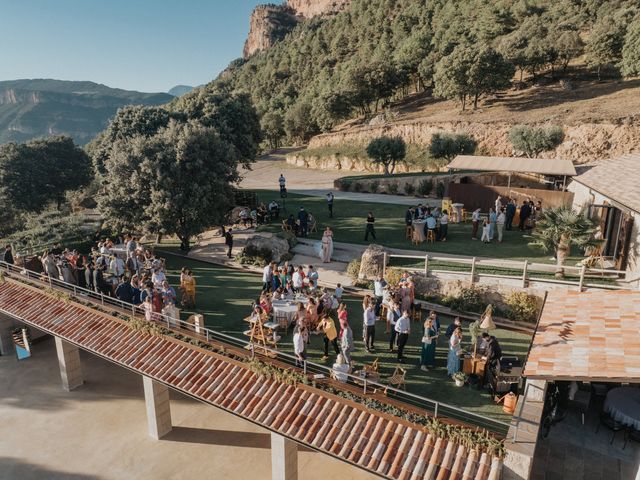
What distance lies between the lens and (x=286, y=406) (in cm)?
994

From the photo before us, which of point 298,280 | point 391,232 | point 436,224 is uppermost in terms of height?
point 436,224

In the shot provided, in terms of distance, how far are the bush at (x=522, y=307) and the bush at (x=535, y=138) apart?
106 ft

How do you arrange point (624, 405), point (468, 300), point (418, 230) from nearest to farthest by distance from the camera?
point (624, 405)
point (468, 300)
point (418, 230)

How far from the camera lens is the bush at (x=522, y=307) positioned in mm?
16016

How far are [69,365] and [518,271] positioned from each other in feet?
60.8

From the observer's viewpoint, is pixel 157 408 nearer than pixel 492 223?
Yes

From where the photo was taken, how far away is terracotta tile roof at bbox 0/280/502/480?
809 centimetres

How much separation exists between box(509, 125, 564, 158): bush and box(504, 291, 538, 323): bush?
106 feet

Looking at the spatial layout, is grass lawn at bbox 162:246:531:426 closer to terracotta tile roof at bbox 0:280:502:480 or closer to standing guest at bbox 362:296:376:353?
standing guest at bbox 362:296:376:353

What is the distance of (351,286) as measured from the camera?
64.9 feet

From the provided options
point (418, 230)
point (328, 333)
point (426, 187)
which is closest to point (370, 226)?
point (418, 230)

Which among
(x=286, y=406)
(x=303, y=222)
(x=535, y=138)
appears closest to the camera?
(x=286, y=406)

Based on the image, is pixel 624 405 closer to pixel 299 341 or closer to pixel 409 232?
pixel 299 341

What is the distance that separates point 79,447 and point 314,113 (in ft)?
226
